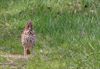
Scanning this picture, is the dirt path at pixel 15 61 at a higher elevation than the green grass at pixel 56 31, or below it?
below

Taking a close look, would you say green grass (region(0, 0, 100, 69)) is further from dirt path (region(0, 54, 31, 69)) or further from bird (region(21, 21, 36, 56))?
bird (region(21, 21, 36, 56))

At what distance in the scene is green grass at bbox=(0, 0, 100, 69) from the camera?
10.3 meters

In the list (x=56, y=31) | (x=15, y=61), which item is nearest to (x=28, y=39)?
(x=15, y=61)

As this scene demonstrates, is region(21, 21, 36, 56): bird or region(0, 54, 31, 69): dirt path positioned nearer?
region(0, 54, 31, 69): dirt path

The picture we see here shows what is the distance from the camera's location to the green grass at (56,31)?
1028 centimetres

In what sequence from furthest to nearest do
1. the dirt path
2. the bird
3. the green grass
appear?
the bird, the green grass, the dirt path

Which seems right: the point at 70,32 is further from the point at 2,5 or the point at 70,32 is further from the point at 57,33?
the point at 2,5

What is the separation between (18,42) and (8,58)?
4.67 ft

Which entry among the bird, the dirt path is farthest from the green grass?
the bird

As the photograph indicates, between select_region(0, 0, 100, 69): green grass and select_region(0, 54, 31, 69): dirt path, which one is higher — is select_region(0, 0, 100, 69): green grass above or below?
above

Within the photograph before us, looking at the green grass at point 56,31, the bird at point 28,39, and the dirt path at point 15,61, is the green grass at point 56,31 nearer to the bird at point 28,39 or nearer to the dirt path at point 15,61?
the dirt path at point 15,61

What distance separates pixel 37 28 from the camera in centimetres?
1303

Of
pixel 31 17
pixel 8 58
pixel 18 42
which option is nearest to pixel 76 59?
pixel 8 58

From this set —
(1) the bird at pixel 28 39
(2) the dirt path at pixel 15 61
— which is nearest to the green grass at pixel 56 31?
(2) the dirt path at pixel 15 61
